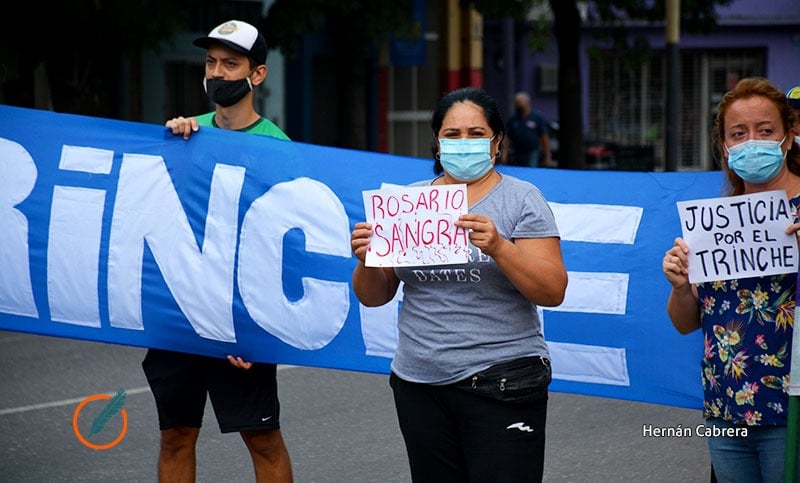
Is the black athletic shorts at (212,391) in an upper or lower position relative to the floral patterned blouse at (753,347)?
lower

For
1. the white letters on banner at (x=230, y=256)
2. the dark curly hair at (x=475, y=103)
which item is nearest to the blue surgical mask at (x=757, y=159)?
the dark curly hair at (x=475, y=103)

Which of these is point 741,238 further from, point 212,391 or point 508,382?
point 212,391

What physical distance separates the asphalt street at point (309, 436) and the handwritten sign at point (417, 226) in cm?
282

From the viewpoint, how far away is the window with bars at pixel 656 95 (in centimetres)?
3534

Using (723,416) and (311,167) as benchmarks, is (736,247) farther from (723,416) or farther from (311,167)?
(311,167)

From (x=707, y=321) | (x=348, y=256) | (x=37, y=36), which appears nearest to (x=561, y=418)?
(x=348, y=256)

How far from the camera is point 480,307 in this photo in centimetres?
377

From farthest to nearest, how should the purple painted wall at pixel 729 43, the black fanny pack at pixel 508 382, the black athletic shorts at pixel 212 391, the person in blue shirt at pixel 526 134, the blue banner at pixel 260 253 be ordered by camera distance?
the purple painted wall at pixel 729 43
the person in blue shirt at pixel 526 134
the blue banner at pixel 260 253
the black athletic shorts at pixel 212 391
the black fanny pack at pixel 508 382

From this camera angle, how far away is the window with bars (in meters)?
35.3

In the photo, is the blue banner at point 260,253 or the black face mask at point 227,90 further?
the blue banner at point 260,253

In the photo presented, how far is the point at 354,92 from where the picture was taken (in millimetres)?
20953

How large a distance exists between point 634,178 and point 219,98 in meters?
1.61

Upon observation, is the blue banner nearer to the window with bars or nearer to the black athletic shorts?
the black athletic shorts

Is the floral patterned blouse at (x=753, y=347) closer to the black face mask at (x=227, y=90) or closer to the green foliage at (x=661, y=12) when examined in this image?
the black face mask at (x=227, y=90)
